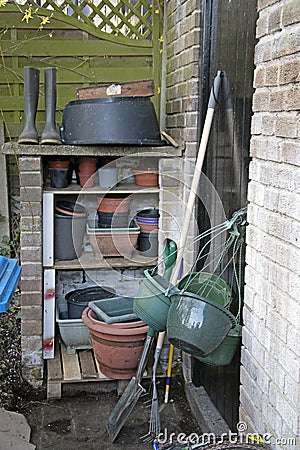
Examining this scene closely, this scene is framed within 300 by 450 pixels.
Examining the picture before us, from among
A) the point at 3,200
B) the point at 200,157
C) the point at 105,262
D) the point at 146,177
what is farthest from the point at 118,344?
the point at 3,200

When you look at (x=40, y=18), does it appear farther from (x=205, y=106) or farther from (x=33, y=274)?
(x=33, y=274)

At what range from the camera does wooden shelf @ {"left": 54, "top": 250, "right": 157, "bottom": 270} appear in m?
3.38

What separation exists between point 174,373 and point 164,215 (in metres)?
0.93

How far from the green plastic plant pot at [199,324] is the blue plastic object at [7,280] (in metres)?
0.62

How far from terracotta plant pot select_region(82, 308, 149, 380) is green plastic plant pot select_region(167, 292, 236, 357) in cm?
95

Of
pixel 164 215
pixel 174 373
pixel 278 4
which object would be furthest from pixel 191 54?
pixel 174 373

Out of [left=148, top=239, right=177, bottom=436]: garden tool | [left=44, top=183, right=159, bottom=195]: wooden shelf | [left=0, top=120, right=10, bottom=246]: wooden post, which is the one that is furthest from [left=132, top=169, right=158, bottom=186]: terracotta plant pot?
[left=0, top=120, right=10, bottom=246]: wooden post

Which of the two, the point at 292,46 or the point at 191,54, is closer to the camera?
the point at 292,46

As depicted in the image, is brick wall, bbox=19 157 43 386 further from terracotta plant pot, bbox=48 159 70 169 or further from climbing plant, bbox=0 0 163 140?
climbing plant, bbox=0 0 163 140

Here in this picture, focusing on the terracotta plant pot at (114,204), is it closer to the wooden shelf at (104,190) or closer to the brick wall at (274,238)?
the wooden shelf at (104,190)

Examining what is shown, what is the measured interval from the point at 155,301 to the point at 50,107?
137 centimetres

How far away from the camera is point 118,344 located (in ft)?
10.4

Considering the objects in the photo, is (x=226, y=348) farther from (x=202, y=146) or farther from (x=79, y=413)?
(x=79, y=413)

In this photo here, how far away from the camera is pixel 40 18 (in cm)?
365
